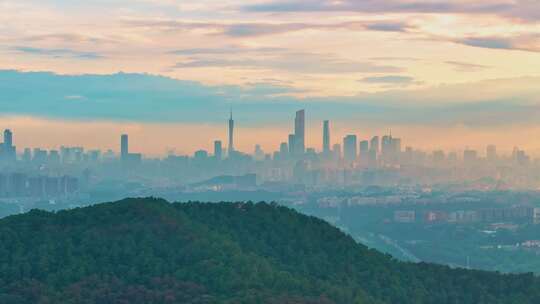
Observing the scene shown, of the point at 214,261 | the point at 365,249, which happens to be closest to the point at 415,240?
the point at 365,249

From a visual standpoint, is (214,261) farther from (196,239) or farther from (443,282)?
(443,282)

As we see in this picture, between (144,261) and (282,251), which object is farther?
(282,251)

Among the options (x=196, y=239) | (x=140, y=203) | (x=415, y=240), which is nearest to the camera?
(x=196, y=239)

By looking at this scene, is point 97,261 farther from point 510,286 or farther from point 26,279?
point 510,286

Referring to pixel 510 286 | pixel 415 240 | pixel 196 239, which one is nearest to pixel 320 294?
pixel 196 239

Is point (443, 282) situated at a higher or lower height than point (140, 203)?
lower

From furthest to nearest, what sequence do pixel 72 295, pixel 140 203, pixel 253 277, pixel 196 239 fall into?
pixel 140 203
pixel 196 239
pixel 253 277
pixel 72 295
